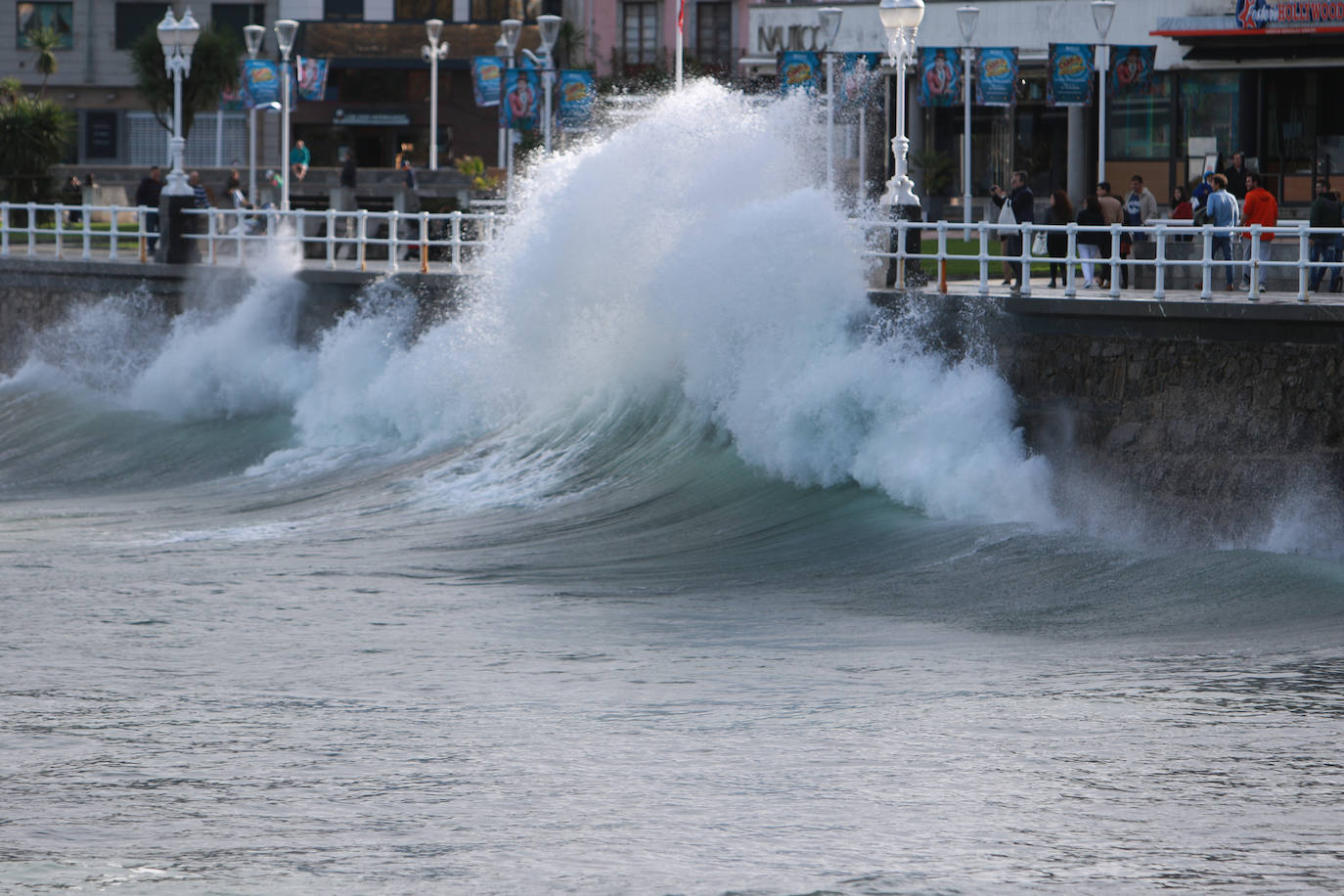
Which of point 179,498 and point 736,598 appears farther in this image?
point 179,498

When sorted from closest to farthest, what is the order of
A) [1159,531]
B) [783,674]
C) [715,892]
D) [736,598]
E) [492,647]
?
[715,892] → [783,674] → [492,647] → [736,598] → [1159,531]

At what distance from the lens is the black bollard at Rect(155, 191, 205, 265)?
Answer: 98.8 ft

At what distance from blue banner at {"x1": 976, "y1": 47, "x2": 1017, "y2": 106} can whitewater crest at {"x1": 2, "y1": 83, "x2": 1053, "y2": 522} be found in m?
10.2

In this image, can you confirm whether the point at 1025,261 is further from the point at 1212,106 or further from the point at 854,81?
the point at 1212,106

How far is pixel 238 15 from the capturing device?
2675 inches

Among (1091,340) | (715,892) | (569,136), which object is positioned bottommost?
(715,892)

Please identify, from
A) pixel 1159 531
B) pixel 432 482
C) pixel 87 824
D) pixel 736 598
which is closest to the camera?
pixel 87 824

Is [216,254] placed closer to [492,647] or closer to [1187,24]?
[492,647]

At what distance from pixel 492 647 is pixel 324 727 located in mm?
2532

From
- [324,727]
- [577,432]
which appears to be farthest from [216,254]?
[324,727]

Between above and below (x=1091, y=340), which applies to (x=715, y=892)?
below

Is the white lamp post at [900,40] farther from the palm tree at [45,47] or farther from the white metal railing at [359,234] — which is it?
the palm tree at [45,47]

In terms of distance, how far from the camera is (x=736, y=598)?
53.0 ft

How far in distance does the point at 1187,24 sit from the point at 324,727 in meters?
33.5
